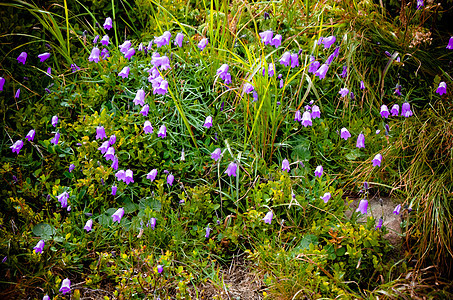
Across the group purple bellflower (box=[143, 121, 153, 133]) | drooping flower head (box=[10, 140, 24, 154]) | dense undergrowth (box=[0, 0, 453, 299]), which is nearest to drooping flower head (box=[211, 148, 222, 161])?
dense undergrowth (box=[0, 0, 453, 299])

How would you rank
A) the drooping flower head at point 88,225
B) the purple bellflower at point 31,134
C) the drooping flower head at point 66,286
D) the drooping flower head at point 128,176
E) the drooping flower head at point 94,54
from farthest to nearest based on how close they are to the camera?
the drooping flower head at point 94,54 → the purple bellflower at point 31,134 → the drooping flower head at point 128,176 → the drooping flower head at point 88,225 → the drooping flower head at point 66,286

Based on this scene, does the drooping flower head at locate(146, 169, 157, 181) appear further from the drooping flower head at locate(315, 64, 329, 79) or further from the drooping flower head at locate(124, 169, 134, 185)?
the drooping flower head at locate(315, 64, 329, 79)

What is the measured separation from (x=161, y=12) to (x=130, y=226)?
7.03 feet

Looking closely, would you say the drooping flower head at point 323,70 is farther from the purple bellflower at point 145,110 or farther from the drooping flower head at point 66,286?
the drooping flower head at point 66,286

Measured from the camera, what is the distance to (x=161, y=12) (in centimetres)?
357

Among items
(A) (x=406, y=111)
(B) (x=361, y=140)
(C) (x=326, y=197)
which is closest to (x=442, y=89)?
(A) (x=406, y=111)

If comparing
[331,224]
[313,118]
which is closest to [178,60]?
[313,118]

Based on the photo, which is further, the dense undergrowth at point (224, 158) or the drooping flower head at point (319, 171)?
the drooping flower head at point (319, 171)

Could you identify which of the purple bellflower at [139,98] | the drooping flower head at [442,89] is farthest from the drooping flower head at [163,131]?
the drooping flower head at [442,89]

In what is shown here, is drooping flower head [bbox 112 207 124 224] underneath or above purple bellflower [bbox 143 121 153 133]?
underneath

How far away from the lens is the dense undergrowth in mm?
2178

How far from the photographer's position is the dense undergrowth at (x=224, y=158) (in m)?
2.18

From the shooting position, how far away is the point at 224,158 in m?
2.68

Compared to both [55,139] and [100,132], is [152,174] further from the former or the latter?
[55,139]
